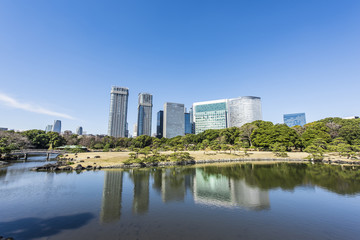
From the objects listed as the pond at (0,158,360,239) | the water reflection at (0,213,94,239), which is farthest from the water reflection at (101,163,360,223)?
the water reflection at (0,213,94,239)

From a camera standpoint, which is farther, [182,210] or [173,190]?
[173,190]

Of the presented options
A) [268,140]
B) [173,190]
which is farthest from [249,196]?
[268,140]

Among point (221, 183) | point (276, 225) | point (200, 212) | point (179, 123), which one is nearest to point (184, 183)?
point (221, 183)

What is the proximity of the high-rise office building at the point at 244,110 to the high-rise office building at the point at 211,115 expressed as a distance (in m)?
9.04

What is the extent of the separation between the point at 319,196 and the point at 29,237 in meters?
29.3

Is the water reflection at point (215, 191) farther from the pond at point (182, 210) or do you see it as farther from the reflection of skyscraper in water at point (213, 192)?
the pond at point (182, 210)

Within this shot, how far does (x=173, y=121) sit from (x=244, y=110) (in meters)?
79.6

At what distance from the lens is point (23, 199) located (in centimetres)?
1945

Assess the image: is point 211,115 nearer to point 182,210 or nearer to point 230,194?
point 230,194

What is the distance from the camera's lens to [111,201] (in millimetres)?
19219

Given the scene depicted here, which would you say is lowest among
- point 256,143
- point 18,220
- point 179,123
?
point 18,220

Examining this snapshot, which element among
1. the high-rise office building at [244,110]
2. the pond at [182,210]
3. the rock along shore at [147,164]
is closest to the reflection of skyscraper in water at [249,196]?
the pond at [182,210]

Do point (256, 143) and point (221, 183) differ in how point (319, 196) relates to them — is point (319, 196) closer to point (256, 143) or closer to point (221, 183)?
point (221, 183)

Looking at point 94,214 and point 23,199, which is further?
point 23,199
